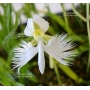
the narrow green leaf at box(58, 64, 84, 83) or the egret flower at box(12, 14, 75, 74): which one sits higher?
the egret flower at box(12, 14, 75, 74)

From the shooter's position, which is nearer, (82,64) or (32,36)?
(32,36)

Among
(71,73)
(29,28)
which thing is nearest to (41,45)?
(29,28)

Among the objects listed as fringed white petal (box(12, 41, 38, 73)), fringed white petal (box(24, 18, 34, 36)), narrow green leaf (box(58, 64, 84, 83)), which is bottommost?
narrow green leaf (box(58, 64, 84, 83))

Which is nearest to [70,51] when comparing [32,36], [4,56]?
[32,36]

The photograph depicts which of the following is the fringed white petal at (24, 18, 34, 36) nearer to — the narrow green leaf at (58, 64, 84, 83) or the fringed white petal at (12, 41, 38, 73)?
the fringed white petal at (12, 41, 38, 73)

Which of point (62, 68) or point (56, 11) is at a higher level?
point (56, 11)

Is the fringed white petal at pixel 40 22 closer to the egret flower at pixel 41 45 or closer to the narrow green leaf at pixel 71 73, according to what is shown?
the egret flower at pixel 41 45

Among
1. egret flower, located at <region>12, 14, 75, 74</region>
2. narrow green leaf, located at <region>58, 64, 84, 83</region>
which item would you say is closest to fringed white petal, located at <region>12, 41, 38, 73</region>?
egret flower, located at <region>12, 14, 75, 74</region>
